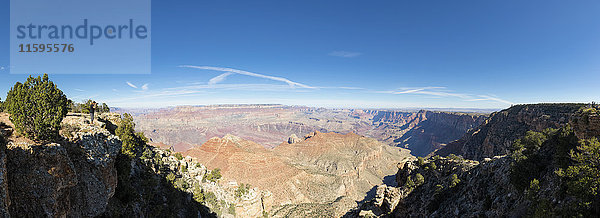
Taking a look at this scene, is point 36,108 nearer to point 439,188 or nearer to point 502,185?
point 502,185

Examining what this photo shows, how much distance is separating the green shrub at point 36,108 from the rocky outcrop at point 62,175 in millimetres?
832

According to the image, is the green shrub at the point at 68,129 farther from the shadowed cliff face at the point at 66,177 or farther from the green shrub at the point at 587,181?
the green shrub at the point at 587,181

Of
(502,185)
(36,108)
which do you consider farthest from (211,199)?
(502,185)

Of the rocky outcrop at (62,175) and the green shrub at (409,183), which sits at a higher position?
the rocky outcrop at (62,175)

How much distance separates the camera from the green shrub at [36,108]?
1312 centimetres

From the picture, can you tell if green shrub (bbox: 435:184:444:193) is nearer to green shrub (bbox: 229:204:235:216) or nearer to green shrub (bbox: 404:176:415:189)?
green shrub (bbox: 404:176:415:189)

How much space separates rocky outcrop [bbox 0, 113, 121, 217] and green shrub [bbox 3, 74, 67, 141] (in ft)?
2.73

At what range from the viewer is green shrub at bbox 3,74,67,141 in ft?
43.0

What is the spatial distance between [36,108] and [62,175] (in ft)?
17.7

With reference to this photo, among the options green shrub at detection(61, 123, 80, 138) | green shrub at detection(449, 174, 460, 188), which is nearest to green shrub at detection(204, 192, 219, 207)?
green shrub at detection(61, 123, 80, 138)

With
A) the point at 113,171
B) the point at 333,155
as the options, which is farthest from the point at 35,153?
the point at 333,155

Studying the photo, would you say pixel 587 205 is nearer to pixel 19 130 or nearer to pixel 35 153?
pixel 35 153

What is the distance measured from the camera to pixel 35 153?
12.3 m

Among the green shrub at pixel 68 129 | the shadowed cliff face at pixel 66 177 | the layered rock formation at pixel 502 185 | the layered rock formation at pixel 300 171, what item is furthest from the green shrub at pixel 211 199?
the green shrub at pixel 68 129
